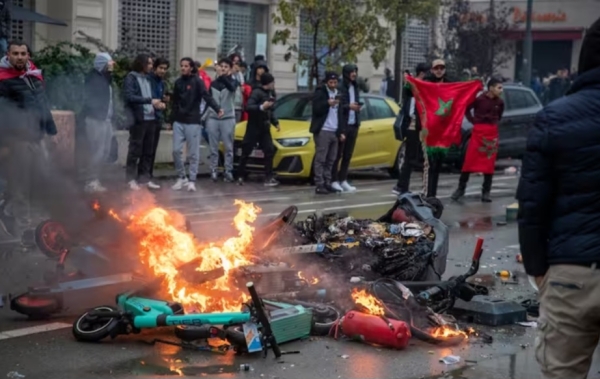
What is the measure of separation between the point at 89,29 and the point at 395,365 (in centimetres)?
1810

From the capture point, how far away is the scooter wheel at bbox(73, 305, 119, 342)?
700 centimetres

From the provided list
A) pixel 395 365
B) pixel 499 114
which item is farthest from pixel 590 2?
pixel 395 365

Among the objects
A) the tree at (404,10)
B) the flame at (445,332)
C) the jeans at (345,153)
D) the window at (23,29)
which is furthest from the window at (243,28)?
the flame at (445,332)

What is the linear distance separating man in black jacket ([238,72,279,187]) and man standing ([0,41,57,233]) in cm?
640

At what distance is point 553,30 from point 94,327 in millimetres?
41910

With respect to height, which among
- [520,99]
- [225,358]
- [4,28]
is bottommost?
[225,358]

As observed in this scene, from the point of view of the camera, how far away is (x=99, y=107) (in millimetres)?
14836

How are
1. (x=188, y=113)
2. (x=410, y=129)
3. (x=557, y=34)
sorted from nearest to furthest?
(x=410, y=129) → (x=188, y=113) → (x=557, y=34)

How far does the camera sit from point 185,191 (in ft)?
51.7

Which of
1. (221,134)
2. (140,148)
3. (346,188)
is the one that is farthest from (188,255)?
(221,134)

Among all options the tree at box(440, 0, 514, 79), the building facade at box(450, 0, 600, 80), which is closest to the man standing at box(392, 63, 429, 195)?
the tree at box(440, 0, 514, 79)

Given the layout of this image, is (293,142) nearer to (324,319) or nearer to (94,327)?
(324,319)

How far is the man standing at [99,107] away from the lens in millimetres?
14562

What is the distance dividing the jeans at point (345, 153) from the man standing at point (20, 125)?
6549mm
